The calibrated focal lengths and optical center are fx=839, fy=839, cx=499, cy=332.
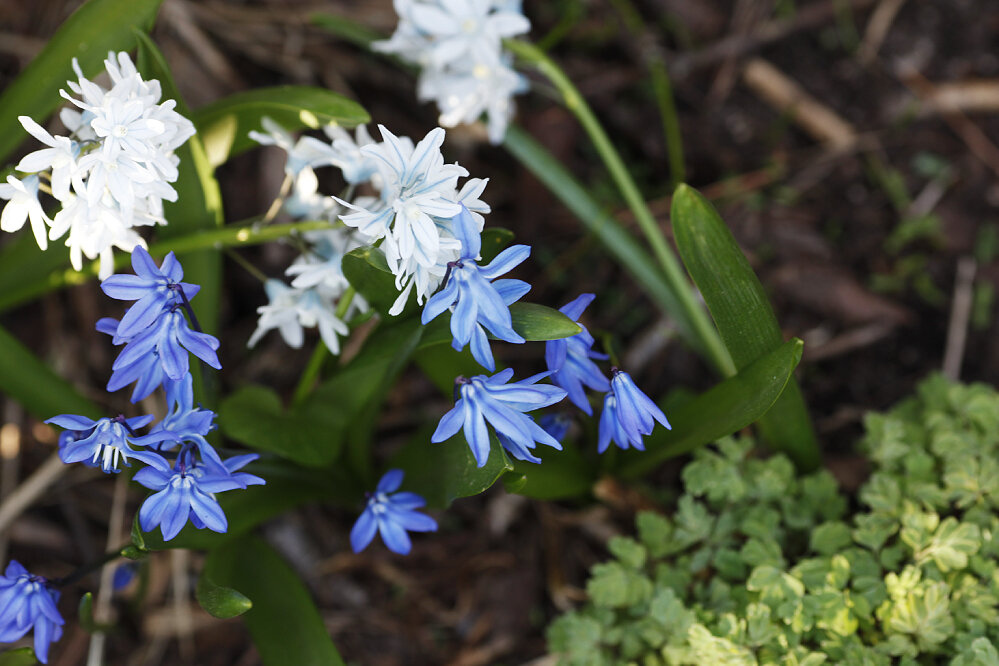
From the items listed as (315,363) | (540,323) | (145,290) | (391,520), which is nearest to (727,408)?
(540,323)

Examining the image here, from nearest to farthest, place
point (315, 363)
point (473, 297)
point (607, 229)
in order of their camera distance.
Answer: point (473, 297)
point (315, 363)
point (607, 229)

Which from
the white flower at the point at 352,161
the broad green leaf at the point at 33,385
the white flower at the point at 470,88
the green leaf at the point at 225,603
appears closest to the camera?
the green leaf at the point at 225,603

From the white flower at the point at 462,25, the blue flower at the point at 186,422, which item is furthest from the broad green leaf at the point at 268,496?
the white flower at the point at 462,25

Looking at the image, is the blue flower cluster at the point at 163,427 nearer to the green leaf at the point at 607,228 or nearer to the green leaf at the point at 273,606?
the green leaf at the point at 273,606

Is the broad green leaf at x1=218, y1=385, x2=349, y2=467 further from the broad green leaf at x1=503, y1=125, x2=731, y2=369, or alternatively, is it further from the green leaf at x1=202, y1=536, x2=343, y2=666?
the broad green leaf at x1=503, y1=125, x2=731, y2=369

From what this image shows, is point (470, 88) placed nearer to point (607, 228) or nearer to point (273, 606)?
point (607, 228)

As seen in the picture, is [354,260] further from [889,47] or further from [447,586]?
[889,47]

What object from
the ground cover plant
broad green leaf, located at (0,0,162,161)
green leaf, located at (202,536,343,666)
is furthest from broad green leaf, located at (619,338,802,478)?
broad green leaf, located at (0,0,162,161)
